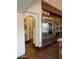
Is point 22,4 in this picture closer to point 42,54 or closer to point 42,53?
point 42,54

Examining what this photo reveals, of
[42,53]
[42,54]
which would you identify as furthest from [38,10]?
[42,54]

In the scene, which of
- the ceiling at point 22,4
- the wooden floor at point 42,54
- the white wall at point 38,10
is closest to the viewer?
the ceiling at point 22,4

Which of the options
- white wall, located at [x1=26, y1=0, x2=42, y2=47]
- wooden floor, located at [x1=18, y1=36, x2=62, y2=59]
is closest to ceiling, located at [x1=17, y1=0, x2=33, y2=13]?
wooden floor, located at [x1=18, y1=36, x2=62, y2=59]

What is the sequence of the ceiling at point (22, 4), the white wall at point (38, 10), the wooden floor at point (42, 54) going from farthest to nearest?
1. the white wall at point (38, 10)
2. the wooden floor at point (42, 54)
3. the ceiling at point (22, 4)

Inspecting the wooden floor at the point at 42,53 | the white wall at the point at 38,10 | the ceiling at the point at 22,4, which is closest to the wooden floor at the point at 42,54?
the wooden floor at the point at 42,53

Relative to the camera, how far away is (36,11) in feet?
29.2

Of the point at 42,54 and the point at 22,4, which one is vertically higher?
the point at 22,4

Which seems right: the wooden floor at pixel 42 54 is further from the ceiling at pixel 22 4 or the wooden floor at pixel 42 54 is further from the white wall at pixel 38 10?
the ceiling at pixel 22 4

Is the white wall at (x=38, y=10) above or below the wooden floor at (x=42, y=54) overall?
above
